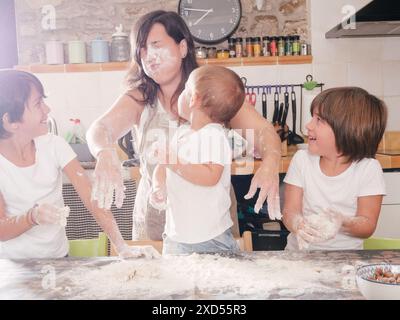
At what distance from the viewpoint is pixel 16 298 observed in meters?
0.61

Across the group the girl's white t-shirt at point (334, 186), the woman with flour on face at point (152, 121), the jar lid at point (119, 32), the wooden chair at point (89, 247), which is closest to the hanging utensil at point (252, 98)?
the woman with flour on face at point (152, 121)

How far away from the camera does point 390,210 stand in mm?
829

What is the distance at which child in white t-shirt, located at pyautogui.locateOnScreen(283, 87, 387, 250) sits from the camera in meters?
0.80

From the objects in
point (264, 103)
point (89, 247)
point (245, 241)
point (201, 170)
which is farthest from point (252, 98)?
point (89, 247)

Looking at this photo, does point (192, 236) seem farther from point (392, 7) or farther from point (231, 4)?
point (392, 7)

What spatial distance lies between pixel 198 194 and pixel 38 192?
10.4 inches

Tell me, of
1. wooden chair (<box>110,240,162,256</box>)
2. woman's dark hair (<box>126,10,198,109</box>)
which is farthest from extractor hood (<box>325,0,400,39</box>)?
wooden chair (<box>110,240,162,256</box>)

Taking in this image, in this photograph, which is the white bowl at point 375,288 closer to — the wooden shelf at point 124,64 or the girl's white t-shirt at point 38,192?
the wooden shelf at point 124,64

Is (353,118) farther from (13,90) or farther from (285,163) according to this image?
(13,90)

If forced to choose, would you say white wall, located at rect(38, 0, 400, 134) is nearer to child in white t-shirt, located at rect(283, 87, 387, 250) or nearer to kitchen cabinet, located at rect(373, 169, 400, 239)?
child in white t-shirt, located at rect(283, 87, 387, 250)

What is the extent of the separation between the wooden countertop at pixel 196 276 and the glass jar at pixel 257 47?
12.6 inches

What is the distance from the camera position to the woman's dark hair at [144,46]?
0.78 metres

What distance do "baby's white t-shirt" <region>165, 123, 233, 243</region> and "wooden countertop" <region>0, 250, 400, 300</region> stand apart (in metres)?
0.07

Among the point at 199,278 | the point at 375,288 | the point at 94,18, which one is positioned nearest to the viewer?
the point at 375,288
